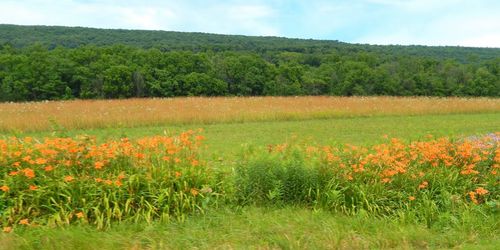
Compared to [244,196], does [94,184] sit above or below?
above

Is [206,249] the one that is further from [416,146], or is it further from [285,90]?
[285,90]

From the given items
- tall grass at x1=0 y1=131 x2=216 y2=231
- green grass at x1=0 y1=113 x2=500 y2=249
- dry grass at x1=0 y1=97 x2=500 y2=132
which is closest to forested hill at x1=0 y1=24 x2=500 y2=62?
dry grass at x1=0 y1=97 x2=500 y2=132

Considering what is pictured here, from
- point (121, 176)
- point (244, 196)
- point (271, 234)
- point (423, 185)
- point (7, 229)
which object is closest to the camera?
point (7, 229)

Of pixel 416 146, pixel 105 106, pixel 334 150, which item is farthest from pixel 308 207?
pixel 105 106

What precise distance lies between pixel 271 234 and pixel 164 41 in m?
83.4

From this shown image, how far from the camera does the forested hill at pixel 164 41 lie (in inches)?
2926

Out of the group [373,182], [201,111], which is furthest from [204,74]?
[373,182]

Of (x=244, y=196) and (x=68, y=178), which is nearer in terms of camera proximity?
(x=68, y=178)

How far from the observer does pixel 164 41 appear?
83625 mm

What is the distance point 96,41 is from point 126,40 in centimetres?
679

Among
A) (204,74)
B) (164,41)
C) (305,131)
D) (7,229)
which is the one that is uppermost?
(164,41)

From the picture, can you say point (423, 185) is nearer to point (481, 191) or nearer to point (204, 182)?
point (481, 191)

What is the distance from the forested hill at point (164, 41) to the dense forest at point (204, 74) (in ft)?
2.95

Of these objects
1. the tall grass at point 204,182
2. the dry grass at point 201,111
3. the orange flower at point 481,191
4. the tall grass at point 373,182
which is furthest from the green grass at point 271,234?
the dry grass at point 201,111
